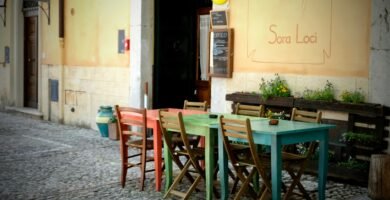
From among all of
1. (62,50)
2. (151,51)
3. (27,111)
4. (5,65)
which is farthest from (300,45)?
(5,65)

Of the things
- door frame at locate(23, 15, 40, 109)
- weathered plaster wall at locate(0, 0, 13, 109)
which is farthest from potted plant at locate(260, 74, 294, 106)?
weathered plaster wall at locate(0, 0, 13, 109)

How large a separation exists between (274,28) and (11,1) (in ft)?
28.9

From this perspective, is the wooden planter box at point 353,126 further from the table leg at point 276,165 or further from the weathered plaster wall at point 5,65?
the weathered plaster wall at point 5,65

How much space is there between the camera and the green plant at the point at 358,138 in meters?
6.64

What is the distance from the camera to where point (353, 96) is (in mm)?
6949

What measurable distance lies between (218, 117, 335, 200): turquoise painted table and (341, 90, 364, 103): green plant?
1.49 m

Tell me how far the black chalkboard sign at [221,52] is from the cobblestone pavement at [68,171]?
207cm

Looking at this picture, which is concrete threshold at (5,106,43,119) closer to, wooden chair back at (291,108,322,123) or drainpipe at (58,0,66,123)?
drainpipe at (58,0,66,123)

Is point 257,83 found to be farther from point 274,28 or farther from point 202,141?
point 202,141

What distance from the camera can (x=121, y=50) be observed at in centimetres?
1075

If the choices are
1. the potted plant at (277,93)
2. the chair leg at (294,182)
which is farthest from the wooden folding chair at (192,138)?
the chair leg at (294,182)

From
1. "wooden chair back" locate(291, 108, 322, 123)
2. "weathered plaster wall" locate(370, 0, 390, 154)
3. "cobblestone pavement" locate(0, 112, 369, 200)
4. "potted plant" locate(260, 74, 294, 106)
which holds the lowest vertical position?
"cobblestone pavement" locate(0, 112, 369, 200)

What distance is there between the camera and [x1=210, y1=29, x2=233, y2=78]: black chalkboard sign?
8.62 metres

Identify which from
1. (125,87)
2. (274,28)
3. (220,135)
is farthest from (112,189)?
(125,87)
